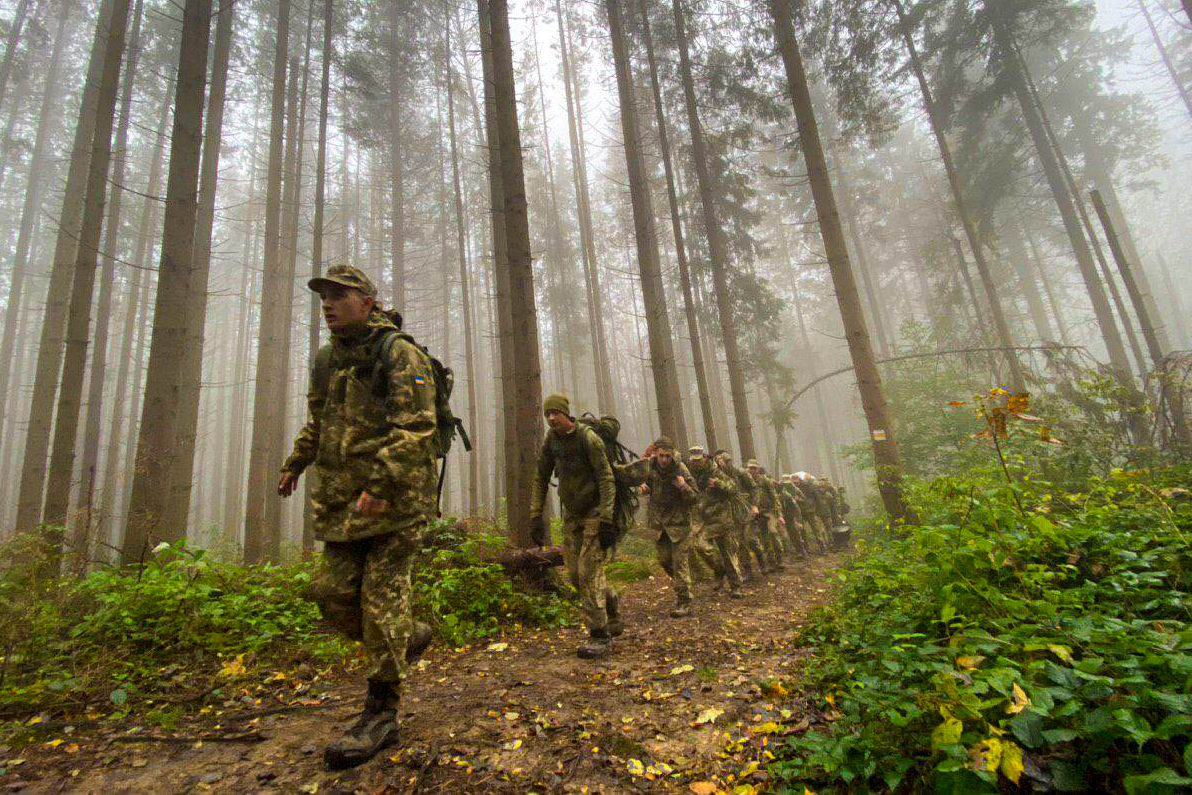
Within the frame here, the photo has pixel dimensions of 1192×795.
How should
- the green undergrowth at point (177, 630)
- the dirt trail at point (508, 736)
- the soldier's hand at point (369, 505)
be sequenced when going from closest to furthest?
the dirt trail at point (508, 736), the soldier's hand at point (369, 505), the green undergrowth at point (177, 630)

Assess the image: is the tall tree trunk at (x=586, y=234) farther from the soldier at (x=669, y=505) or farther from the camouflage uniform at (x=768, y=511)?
the soldier at (x=669, y=505)

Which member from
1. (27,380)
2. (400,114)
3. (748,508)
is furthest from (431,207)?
(27,380)

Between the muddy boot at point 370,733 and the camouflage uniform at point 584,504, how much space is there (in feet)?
7.81

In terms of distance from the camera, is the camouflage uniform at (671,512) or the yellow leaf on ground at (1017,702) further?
the camouflage uniform at (671,512)

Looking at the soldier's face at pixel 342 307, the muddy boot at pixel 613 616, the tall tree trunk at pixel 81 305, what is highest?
the tall tree trunk at pixel 81 305

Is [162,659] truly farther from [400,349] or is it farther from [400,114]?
[400,114]

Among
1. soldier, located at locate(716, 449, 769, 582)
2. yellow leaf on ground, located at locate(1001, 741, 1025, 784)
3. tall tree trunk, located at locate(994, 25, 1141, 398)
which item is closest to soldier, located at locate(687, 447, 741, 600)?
soldier, located at locate(716, 449, 769, 582)

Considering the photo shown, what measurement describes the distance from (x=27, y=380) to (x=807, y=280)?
190ft

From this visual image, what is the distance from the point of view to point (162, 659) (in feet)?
12.5

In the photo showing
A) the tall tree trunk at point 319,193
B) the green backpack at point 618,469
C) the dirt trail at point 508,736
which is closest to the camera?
the dirt trail at point 508,736

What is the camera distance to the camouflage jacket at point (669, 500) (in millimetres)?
6965

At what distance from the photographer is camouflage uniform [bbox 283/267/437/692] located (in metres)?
2.63

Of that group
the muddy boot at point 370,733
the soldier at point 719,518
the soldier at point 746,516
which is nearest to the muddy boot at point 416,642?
the muddy boot at point 370,733

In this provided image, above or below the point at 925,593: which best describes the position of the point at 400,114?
above
